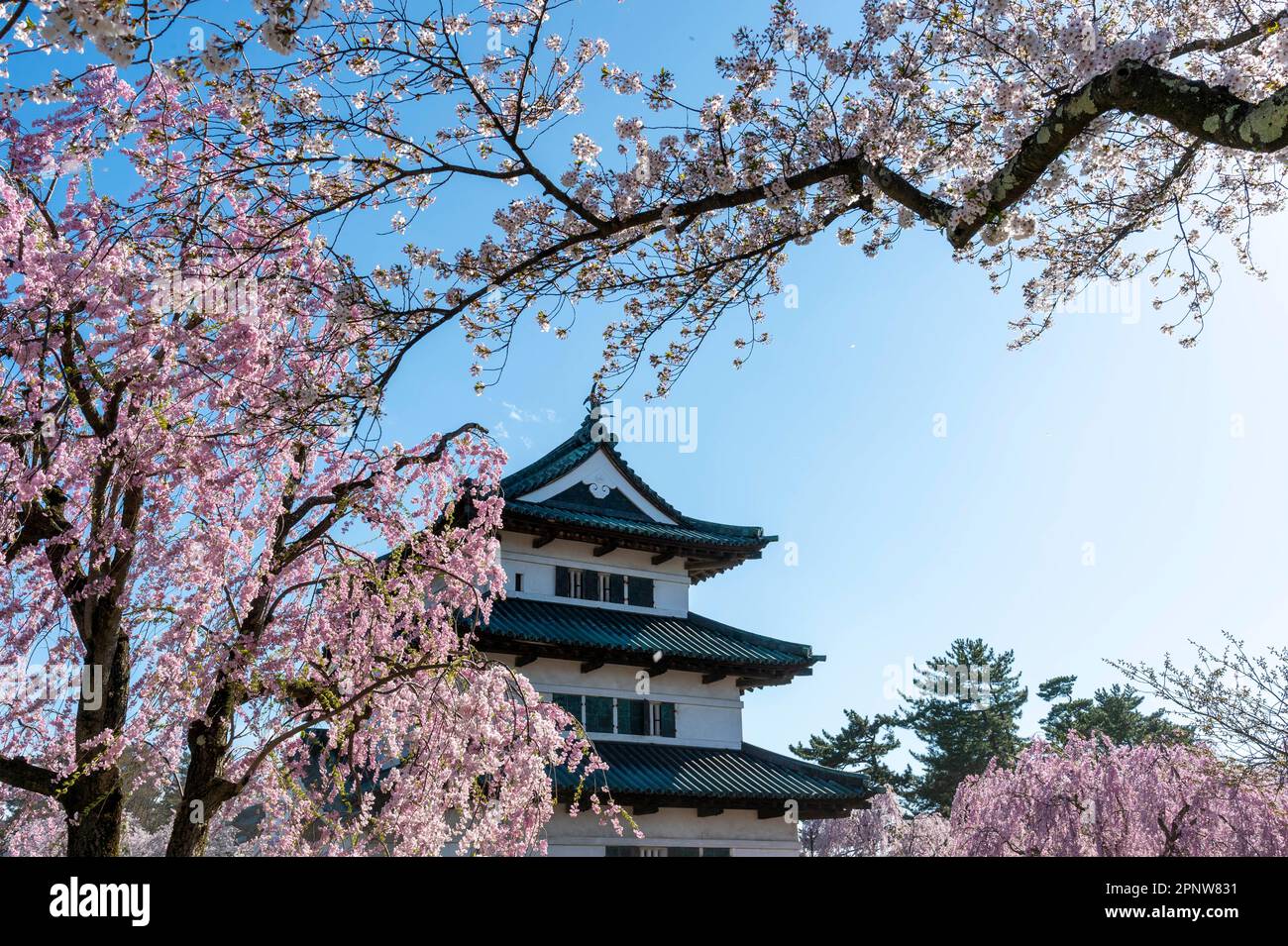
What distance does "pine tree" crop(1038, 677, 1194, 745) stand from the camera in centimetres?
4066

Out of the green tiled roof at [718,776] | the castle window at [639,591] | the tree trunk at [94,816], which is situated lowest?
the green tiled roof at [718,776]

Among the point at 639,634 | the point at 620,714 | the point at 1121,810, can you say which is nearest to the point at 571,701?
the point at 620,714

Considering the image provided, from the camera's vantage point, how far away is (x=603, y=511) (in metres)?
21.1

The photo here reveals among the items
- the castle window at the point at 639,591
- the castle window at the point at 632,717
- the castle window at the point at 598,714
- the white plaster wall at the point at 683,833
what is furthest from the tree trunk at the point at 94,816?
the castle window at the point at 639,591

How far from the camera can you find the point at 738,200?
18.0ft

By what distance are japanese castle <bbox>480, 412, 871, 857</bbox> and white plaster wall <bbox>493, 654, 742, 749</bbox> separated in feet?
0.09

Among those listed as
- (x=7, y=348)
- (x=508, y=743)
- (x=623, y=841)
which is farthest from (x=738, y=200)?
(x=623, y=841)

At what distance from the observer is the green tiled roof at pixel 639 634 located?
59.9 feet

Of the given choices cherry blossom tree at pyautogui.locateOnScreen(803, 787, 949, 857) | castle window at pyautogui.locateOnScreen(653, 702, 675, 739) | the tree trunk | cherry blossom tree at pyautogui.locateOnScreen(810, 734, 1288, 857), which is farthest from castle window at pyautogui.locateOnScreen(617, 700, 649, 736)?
cherry blossom tree at pyautogui.locateOnScreen(803, 787, 949, 857)

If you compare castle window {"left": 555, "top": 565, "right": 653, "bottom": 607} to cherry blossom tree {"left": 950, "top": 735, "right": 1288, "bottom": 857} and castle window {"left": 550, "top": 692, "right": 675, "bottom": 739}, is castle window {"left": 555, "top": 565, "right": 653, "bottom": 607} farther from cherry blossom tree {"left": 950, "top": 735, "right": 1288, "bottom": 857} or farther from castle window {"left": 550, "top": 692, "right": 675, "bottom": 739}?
cherry blossom tree {"left": 950, "top": 735, "right": 1288, "bottom": 857}

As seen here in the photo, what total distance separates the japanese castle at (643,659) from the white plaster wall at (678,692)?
0.03 meters

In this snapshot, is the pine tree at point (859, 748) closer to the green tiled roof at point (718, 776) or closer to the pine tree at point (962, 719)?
the pine tree at point (962, 719)

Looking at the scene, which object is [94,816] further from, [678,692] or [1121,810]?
[1121,810]

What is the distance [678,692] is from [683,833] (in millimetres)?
2880
